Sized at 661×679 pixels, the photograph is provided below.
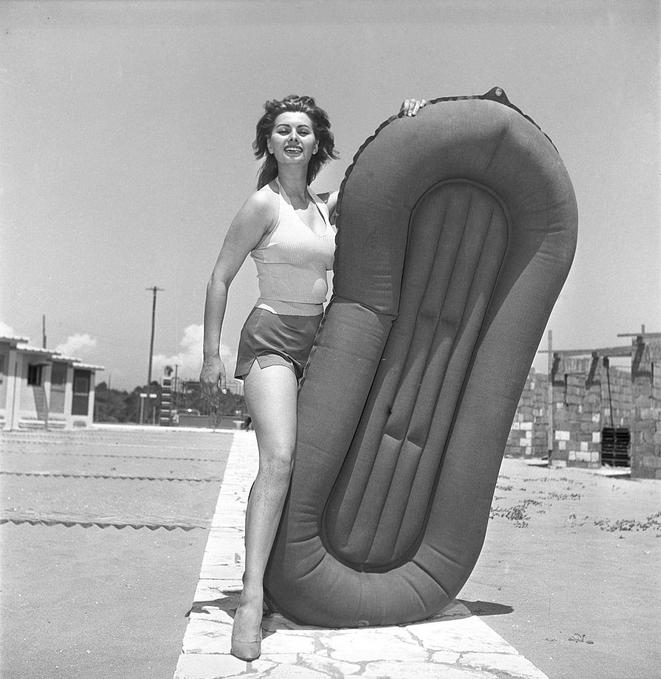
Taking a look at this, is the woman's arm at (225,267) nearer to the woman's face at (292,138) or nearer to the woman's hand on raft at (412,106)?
the woman's face at (292,138)

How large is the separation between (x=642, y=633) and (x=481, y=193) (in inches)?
83.6

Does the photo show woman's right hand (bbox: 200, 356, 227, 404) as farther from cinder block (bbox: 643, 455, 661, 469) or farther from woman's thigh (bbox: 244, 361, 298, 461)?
cinder block (bbox: 643, 455, 661, 469)

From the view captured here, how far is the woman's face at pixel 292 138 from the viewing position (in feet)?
10.7

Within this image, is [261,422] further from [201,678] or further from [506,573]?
[506,573]

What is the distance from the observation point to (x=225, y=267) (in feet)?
10.4

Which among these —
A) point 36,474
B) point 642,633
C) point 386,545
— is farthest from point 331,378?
point 36,474

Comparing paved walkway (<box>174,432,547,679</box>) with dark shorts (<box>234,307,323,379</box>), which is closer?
paved walkway (<box>174,432,547,679</box>)

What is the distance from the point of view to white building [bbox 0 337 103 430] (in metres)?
26.3

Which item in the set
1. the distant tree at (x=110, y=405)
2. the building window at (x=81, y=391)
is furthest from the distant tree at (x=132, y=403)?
the building window at (x=81, y=391)

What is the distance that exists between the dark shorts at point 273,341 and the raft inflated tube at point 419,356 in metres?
0.06

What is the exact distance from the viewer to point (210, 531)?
19.9 ft

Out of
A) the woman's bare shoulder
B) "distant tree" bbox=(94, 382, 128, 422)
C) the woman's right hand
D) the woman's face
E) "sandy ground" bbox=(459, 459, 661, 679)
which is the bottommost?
"distant tree" bbox=(94, 382, 128, 422)

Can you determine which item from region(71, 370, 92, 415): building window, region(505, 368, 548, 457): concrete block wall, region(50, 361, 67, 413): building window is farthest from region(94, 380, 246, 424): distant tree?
region(505, 368, 548, 457): concrete block wall

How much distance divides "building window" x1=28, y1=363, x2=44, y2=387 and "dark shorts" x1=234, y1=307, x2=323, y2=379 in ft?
87.5
